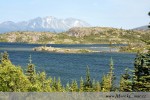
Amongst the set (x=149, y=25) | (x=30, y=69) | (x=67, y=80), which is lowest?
(x=67, y=80)

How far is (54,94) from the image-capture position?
8227 millimetres

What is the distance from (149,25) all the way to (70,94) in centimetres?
2454

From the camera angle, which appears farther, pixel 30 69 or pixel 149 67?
pixel 30 69

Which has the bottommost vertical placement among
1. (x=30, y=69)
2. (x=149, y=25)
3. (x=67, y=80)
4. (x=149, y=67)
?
(x=67, y=80)

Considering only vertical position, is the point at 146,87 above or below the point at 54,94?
below

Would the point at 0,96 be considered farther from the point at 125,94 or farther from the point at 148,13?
the point at 148,13

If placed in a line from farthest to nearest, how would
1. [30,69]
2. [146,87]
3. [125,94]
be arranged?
[30,69], [146,87], [125,94]

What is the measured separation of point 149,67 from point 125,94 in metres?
23.0

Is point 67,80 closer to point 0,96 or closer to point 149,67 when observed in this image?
point 149,67

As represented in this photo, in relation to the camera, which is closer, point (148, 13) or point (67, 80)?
point (148, 13)

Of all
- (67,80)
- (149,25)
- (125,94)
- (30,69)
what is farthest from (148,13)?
(67,80)

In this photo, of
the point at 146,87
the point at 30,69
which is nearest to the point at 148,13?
the point at 146,87

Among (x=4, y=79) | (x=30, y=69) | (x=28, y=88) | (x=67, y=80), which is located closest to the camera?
(x=4, y=79)

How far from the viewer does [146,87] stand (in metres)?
33.2
